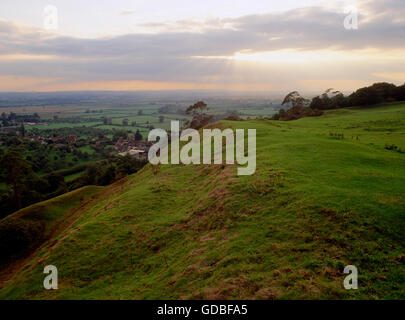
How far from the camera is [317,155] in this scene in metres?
17.4

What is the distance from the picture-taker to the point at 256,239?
9.38 meters

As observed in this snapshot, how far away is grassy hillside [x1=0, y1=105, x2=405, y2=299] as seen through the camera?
7.31 metres

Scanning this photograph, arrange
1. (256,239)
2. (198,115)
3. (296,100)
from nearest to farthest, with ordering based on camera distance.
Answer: (256,239) → (198,115) → (296,100)

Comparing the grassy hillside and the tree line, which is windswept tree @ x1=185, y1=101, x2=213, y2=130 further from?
the grassy hillside

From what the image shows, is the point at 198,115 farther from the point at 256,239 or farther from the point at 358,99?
the point at 256,239

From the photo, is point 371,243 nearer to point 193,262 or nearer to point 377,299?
point 377,299

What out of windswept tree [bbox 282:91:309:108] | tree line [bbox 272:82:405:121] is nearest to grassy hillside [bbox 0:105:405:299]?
tree line [bbox 272:82:405:121]

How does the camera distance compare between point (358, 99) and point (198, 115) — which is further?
point (198, 115)

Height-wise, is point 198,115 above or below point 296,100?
below

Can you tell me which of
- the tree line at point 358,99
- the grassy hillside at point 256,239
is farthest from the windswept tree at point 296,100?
the grassy hillside at point 256,239

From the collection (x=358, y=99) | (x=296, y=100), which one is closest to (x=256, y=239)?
(x=358, y=99)

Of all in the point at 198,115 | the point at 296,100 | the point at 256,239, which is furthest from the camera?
the point at 296,100
